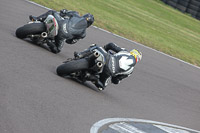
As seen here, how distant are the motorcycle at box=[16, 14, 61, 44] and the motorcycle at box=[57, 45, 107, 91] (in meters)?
1.31

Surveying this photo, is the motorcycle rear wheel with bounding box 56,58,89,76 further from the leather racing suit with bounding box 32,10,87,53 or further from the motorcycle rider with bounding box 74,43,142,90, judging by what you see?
the leather racing suit with bounding box 32,10,87,53

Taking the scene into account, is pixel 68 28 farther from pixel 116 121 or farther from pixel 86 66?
pixel 116 121

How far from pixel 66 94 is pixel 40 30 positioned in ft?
7.94

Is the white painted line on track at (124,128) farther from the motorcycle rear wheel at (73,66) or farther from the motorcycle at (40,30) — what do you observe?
the motorcycle at (40,30)

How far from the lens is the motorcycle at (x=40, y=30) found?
8875 millimetres

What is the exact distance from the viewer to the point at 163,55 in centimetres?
1543

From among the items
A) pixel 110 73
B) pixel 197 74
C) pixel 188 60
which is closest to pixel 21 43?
pixel 110 73

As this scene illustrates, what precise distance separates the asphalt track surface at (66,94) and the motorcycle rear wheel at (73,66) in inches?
6.2

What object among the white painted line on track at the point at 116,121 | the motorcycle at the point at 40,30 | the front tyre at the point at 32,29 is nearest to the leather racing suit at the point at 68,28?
the motorcycle at the point at 40,30

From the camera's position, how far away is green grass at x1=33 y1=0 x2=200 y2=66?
655 inches

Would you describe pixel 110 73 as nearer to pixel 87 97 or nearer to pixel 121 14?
pixel 87 97

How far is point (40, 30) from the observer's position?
8.91 meters

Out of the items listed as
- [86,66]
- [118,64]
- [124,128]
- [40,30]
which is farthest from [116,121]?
[40,30]

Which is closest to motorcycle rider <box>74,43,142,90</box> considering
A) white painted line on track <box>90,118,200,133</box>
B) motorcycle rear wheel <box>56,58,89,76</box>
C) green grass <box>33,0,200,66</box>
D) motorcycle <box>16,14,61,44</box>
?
motorcycle rear wheel <box>56,58,89,76</box>
